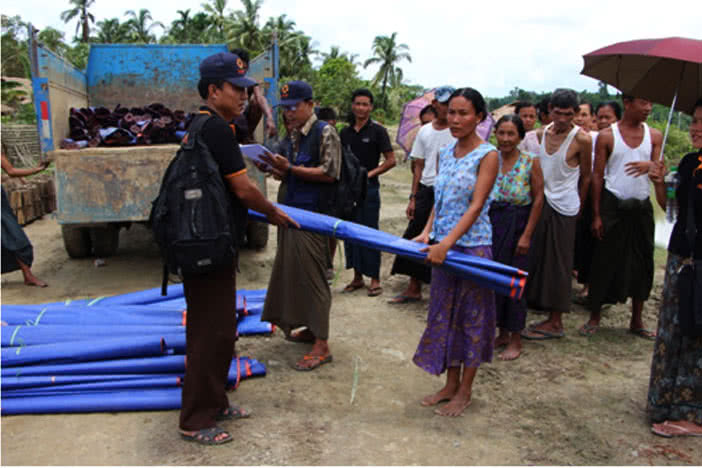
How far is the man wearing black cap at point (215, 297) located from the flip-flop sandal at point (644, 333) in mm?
3328

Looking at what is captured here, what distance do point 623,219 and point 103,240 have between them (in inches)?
212

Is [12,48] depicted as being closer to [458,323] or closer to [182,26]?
[182,26]

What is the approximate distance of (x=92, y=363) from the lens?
11.1 feet

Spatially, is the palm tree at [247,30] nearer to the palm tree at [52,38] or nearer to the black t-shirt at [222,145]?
the palm tree at [52,38]

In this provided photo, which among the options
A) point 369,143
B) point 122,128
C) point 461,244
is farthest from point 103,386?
point 369,143

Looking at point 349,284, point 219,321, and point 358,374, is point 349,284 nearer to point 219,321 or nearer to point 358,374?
point 358,374

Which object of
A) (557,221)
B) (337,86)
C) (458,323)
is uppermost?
(337,86)

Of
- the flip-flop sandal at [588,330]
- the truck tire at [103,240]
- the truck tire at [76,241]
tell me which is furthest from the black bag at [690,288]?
the truck tire at [76,241]

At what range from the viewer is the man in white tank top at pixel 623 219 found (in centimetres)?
438

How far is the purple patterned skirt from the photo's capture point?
9.95ft

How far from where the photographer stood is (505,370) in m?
3.82

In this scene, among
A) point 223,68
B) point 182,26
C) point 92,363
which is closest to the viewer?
point 223,68

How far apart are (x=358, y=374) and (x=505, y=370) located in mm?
1003

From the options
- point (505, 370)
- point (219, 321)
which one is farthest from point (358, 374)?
point (219, 321)
